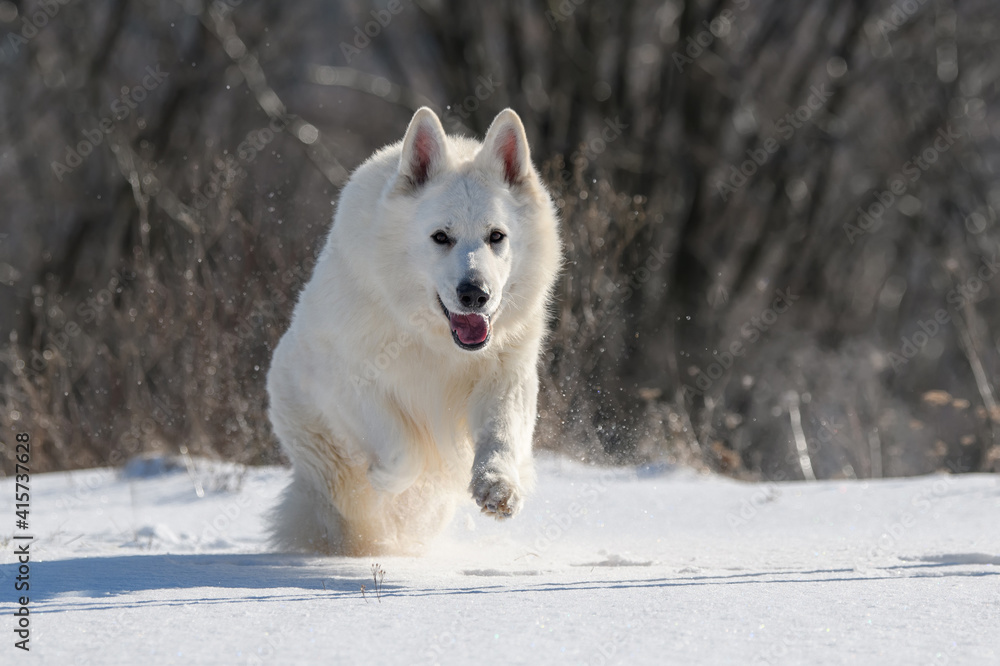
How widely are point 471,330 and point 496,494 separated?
2.30 ft

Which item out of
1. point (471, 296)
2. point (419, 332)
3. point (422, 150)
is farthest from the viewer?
point (422, 150)

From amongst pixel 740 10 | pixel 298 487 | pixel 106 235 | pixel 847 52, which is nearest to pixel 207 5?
pixel 106 235

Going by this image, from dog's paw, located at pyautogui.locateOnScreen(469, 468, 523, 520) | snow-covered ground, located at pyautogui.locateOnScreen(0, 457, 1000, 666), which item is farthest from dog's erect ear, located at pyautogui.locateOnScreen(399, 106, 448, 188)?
snow-covered ground, located at pyautogui.locateOnScreen(0, 457, 1000, 666)

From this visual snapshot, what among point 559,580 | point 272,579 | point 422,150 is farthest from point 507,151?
point 272,579

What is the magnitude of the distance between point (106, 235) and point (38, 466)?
9.77m

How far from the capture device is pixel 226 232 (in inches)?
336

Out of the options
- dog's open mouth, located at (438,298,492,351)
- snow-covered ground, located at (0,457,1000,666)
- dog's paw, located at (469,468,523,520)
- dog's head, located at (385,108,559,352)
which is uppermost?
dog's head, located at (385,108,559,352)

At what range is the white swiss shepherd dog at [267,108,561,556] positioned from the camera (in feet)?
14.5

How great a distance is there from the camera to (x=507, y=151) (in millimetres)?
4734

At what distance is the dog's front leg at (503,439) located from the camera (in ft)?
13.0

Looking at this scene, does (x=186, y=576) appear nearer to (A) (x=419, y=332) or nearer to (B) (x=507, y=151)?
(A) (x=419, y=332)

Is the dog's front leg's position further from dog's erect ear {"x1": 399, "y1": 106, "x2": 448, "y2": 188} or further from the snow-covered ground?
dog's erect ear {"x1": 399, "y1": 106, "x2": 448, "y2": 188}

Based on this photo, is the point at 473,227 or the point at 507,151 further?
the point at 507,151

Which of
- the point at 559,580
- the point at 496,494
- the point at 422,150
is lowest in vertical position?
the point at 559,580
